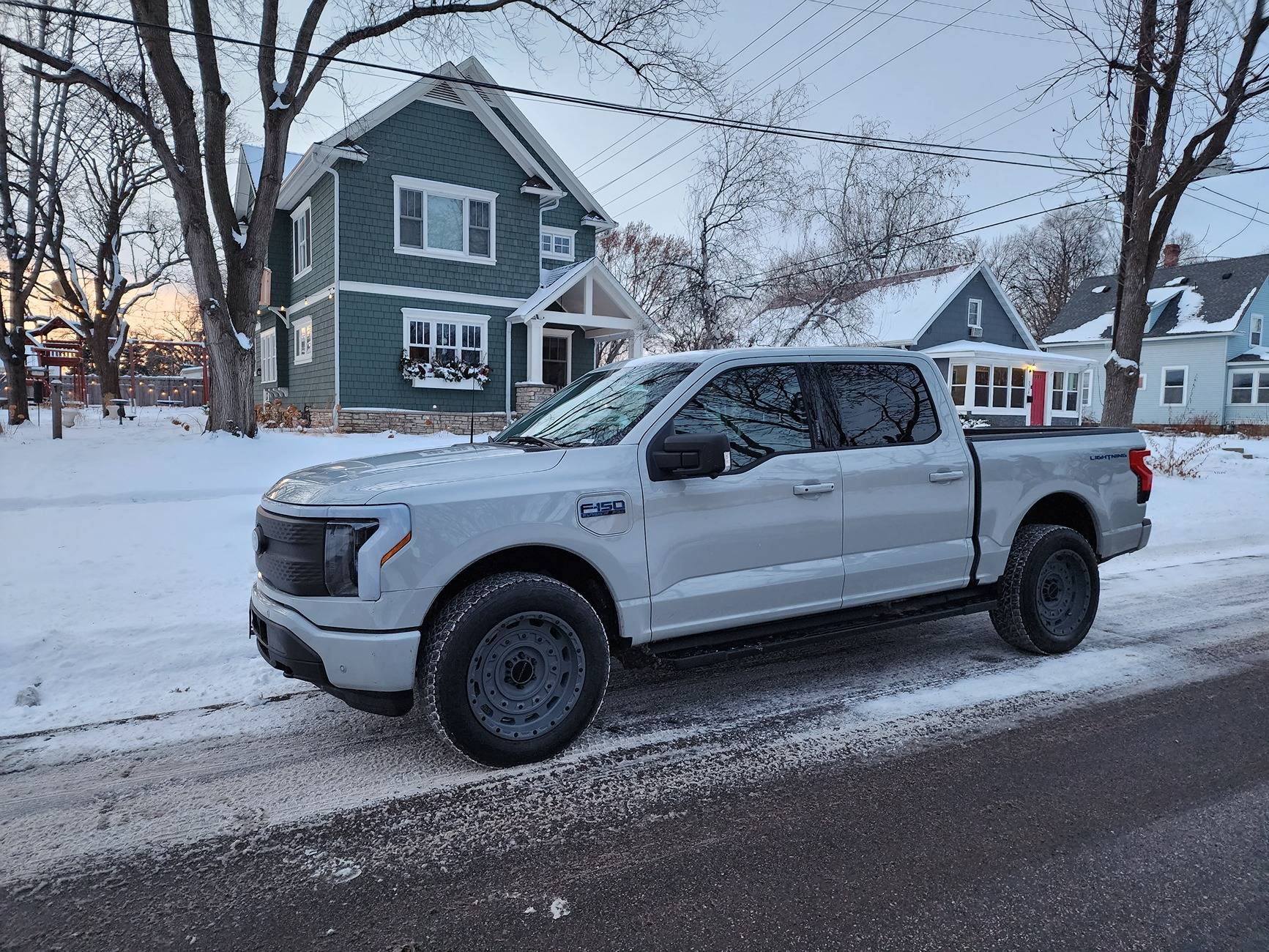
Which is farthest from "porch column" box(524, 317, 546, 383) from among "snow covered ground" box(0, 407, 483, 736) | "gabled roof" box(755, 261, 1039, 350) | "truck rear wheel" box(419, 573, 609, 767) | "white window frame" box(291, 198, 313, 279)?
"truck rear wheel" box(419, 573, 609, 767)

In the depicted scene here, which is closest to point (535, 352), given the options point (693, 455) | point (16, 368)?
point (16, 368)

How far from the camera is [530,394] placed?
21.5 meters

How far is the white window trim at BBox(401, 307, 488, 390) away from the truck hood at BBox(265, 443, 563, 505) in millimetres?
16911

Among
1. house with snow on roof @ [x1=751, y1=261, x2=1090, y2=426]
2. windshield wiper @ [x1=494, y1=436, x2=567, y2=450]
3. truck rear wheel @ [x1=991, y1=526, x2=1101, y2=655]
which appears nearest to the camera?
windshield wiper @ [x1=494, y1=436, x2=567, y2=450]

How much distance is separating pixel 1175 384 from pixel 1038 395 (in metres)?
8.56

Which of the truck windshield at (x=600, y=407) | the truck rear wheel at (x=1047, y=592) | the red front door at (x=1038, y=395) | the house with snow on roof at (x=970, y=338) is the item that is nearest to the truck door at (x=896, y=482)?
the truck rear wheel at (x=1047, y=592)

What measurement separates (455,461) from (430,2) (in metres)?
14.2

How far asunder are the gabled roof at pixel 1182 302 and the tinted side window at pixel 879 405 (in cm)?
3484

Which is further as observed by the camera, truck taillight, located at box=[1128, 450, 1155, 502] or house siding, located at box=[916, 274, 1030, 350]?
house siding, located at box=[916, 274, 1030, 350]

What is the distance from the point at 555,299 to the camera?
855 inches

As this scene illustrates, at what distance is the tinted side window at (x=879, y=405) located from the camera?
4.74 metres

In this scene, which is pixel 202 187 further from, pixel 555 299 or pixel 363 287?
pixel 555 299

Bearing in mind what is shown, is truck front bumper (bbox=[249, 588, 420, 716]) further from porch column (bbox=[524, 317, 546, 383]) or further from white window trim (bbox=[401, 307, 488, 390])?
porch column (bbox=[524, 317, 546, 383])

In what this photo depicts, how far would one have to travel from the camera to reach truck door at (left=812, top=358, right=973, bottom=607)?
15.2ft
